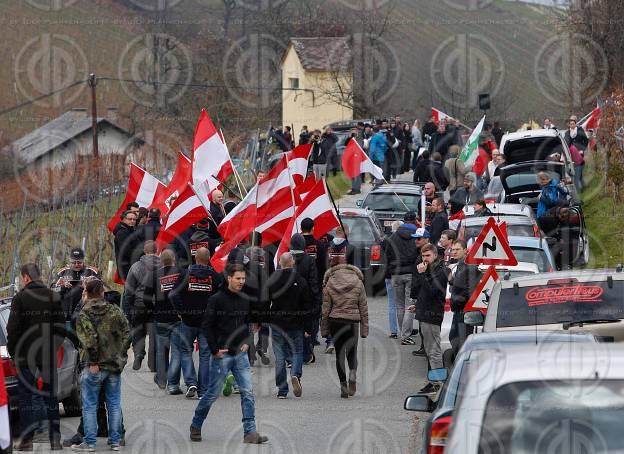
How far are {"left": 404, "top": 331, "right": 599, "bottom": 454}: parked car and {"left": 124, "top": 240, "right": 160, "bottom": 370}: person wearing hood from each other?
6.71 metres

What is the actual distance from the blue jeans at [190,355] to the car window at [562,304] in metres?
3.71

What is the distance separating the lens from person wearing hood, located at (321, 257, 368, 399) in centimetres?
1591

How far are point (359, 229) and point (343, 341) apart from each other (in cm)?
1022

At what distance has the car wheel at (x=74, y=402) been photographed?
14772mm

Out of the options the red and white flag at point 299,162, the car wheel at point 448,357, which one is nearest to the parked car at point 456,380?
the car wheel at point 448,357

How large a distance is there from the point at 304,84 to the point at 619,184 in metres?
54.1

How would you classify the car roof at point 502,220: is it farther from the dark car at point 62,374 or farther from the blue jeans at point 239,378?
the blue jeans at point 239,378

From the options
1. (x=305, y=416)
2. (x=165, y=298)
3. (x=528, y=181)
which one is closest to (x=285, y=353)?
(x=305, y=416)

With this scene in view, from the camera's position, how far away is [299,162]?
22188mm

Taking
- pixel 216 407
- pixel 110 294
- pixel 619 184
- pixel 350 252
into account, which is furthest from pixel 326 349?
pixel 619 184

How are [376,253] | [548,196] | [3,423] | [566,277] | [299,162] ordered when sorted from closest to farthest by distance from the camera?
[3,423] < [566,277] < [299,162] < [376,253] < [548,196]

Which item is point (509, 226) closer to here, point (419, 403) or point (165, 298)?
point (165, 298)

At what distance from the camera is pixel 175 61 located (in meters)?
90.6

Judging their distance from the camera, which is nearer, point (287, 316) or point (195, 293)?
point (195, 293)
